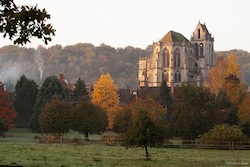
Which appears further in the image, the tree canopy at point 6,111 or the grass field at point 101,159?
the tree canopy at point 6,111

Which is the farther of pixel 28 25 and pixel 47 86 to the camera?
pixel 47 86

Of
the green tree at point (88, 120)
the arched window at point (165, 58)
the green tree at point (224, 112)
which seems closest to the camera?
the green tree at point (88, 120)

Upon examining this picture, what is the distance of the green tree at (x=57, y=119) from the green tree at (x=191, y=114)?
12.7m

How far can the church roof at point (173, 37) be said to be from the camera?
445 feet

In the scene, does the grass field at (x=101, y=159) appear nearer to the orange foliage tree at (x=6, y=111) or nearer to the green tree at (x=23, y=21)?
the green tree at (x=23, y=21)

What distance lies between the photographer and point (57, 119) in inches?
2319

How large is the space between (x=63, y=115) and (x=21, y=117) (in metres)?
28.3

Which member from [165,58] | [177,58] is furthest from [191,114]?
[165,58]

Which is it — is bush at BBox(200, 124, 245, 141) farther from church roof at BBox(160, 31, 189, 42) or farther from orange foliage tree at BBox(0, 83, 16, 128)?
church roof at BBox(160, 31, 189, 42)

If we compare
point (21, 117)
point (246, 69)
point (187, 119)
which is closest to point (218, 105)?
point (187, 119)

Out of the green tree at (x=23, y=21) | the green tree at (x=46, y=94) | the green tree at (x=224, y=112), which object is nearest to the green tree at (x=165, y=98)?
the green tree at (x=46, y=94)

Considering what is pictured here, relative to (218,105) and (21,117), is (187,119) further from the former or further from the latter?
(21,117)

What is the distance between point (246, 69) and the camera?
7697 inches

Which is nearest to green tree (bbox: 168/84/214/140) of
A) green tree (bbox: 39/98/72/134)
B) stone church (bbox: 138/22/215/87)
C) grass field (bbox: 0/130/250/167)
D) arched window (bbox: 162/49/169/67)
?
green tree (bbox: 39/98/72/134)
